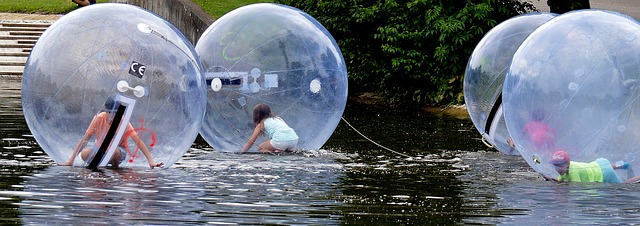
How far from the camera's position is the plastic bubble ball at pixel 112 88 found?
11.7m

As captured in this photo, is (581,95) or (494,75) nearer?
(581,95)

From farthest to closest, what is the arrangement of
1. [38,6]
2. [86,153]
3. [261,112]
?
[38,6], [261,112], [86,153]

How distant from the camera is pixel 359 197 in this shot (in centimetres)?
1072

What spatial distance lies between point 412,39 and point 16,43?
35.1ft

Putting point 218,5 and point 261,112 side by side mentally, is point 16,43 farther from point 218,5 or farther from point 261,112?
point 261,112

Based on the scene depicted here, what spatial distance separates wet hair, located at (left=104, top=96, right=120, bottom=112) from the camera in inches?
459

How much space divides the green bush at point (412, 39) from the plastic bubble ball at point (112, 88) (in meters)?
10.0

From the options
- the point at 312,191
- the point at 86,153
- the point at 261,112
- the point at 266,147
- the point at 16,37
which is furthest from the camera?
the point at 16,37

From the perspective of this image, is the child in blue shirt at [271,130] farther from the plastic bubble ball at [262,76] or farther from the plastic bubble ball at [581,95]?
the plastic bubble ball at [581,95]

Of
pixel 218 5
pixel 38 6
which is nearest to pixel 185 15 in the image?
pixel 218 5

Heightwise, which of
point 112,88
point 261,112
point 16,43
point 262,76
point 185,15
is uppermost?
point 112,88

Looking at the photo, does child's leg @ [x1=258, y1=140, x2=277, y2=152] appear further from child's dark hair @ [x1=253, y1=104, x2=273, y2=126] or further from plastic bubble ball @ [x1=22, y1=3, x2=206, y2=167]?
plastic bubble ball @ [x1=22, y1=3, x2=206, y2=167]

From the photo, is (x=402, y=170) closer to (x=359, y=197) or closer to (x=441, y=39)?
(x=359, y=197)

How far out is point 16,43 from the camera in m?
29.0
